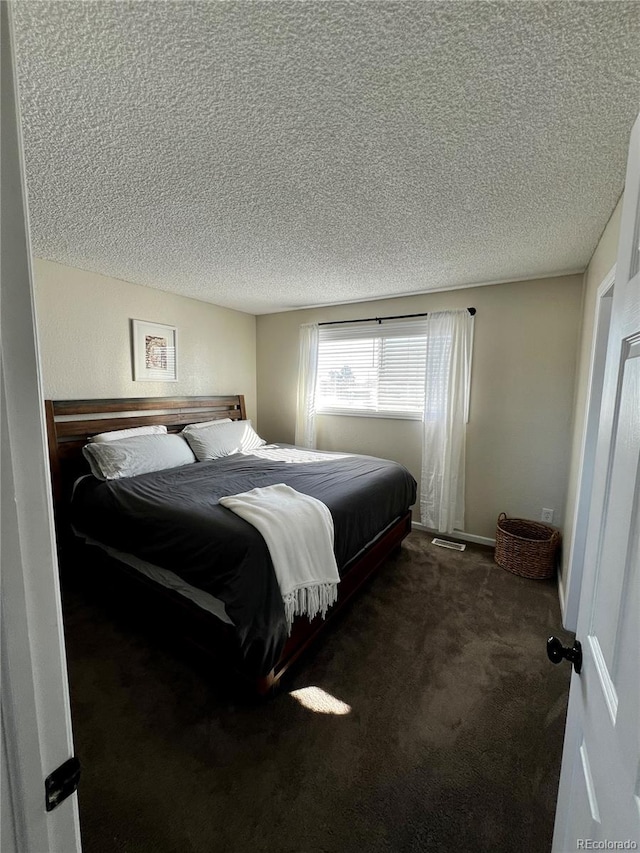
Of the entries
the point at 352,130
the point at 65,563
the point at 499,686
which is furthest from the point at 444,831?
the point at 65,563

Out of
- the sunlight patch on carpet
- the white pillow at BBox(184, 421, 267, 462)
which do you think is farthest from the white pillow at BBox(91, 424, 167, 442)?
the sunlight patch on carpet

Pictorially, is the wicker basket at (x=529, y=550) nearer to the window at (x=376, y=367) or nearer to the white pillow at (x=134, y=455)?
the window at (x=376, y=367)

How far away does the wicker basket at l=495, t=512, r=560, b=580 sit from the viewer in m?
2.69

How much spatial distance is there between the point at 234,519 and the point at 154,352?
233 centimetres

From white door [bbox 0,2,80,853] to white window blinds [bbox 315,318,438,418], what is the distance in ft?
10.9

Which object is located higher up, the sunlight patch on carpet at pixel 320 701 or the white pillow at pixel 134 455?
the white pillow at pixel 134 455

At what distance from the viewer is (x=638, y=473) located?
0.61 metres

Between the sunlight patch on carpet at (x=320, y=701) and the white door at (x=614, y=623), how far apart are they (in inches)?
34.5

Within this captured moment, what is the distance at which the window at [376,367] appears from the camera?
3588 millimetres

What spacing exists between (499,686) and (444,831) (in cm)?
75

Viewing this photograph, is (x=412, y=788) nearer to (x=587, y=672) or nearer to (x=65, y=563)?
→ (x=587, y=672)

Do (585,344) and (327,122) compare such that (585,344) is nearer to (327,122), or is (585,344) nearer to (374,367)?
(374,367)

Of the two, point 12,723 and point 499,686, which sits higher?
point 12,723

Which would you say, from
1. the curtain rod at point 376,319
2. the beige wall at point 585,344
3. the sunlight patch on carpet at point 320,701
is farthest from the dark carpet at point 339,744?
the curtain rod at point 376,319
